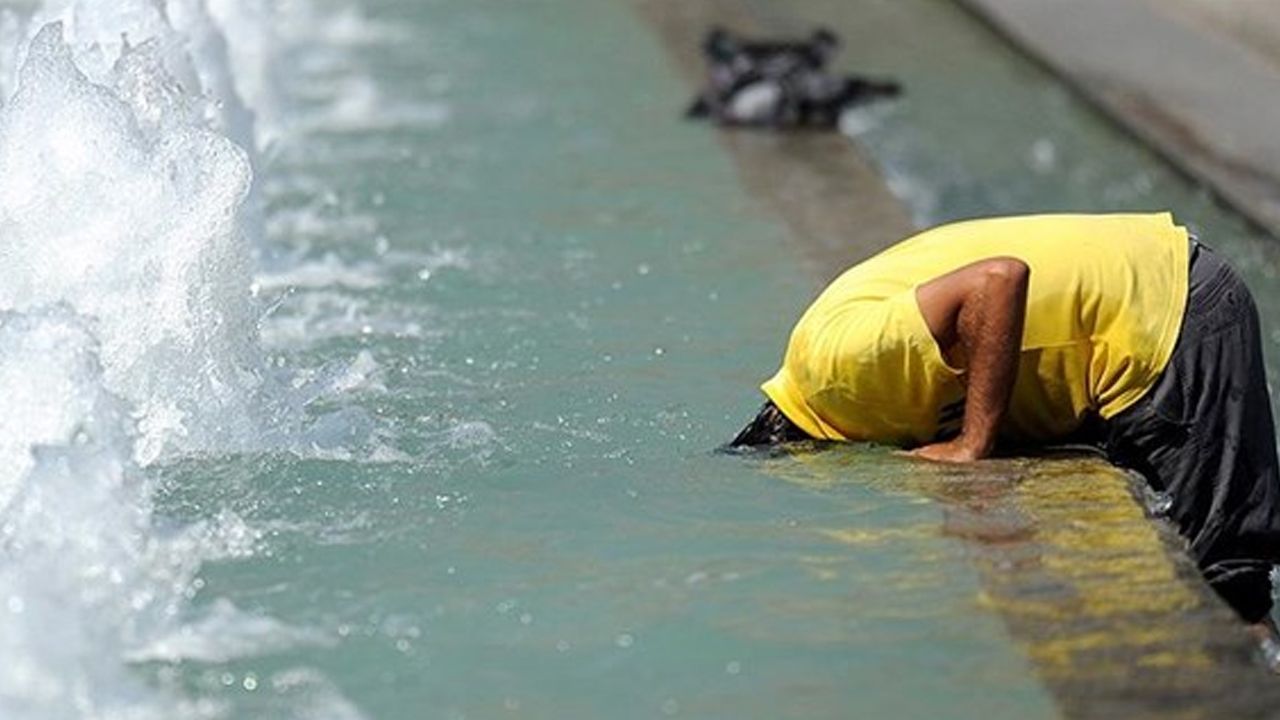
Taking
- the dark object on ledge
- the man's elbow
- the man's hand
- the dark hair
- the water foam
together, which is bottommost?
the man's hand

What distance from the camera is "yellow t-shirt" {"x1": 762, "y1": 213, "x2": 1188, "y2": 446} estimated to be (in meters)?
5.95

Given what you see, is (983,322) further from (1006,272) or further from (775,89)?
(775,89)

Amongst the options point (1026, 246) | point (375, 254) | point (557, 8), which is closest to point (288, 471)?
point (1026, 246)

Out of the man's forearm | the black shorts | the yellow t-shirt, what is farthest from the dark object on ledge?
the man's forearm

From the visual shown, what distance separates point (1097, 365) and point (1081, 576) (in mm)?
742

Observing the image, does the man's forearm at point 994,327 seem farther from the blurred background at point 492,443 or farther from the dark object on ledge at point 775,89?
the dark object on ledge at point 775,89

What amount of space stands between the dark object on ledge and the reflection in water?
5.62m

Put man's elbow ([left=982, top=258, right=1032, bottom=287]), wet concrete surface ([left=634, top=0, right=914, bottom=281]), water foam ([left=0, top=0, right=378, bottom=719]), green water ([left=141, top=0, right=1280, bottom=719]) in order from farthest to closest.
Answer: wet concrete surface ([left=634, top=0, right=914, bottom=281]), man's elbow ([left=982, top=258, right=1032, bottom=287]), water foam ([left=0, top=0, right=378, bottom=719]), green water ([left=141, top=0, right=1280, bottom=719])

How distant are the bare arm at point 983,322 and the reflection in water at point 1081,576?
0.15m

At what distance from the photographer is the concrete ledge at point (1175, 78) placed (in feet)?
38.5

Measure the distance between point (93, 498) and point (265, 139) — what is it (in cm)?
572

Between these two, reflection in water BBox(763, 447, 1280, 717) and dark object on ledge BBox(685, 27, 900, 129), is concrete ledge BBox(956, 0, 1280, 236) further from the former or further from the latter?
reflection in water BBox(763, 447, 1280, 717)

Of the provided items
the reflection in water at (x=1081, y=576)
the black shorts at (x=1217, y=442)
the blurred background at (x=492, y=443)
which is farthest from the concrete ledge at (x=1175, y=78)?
the reflection in water at (x=1081, y=576)

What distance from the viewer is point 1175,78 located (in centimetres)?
1402
